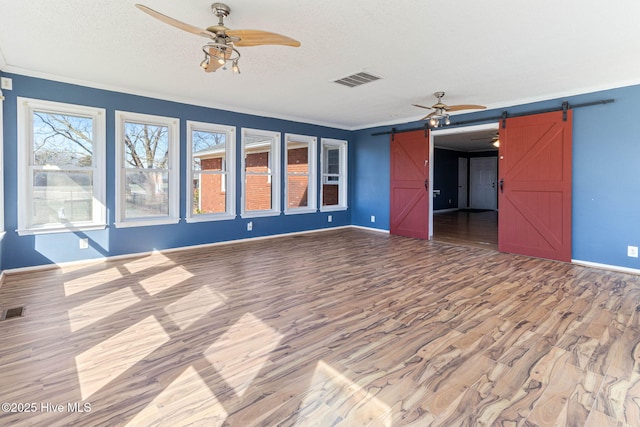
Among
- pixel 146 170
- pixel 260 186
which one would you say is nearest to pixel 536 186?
pixel 260 186

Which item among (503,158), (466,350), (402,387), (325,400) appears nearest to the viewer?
(325,400)

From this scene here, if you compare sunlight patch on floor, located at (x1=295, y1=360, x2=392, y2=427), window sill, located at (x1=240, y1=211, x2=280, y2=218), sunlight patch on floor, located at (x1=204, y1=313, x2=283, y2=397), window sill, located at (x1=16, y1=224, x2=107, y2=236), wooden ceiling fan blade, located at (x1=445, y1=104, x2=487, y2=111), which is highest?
wooden ceiling fan blade, located at (x1=445, y1=104, x2=487, y2=111)

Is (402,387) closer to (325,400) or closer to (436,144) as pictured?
(325,400)

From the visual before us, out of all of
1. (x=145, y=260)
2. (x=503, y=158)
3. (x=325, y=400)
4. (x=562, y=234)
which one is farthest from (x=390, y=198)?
(x=325, y=400)

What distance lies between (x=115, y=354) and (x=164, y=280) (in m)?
1.76

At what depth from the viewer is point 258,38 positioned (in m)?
2.53

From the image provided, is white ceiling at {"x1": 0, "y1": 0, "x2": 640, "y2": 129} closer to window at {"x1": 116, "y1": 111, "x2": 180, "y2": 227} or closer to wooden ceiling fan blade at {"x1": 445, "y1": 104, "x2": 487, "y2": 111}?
wooden ceiling fan blade at {"x1": 445, "y1": 104, "x2": 487, "y2": 111}

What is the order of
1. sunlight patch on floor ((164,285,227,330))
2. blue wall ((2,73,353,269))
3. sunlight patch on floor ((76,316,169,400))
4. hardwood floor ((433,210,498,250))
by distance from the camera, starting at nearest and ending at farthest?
sunlight patch on floor ((76,316,169,400))
sunlight patch on floor ((164,285,227,330))
blue wall ((2,73,353,269))
hardwood floor ((433,210,498,250))

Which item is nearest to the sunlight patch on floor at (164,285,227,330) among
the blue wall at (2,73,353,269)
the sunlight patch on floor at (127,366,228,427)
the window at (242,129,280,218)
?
the sunlight patch on floor at (127,366,228,427)

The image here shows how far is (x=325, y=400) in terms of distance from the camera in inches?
70.3

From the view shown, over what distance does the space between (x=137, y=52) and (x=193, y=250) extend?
3182 mm

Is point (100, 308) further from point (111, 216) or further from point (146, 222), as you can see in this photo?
point (146, 222)

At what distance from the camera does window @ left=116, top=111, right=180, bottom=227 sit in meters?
4.97

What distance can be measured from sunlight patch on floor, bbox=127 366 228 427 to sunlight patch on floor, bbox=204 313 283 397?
157mm
